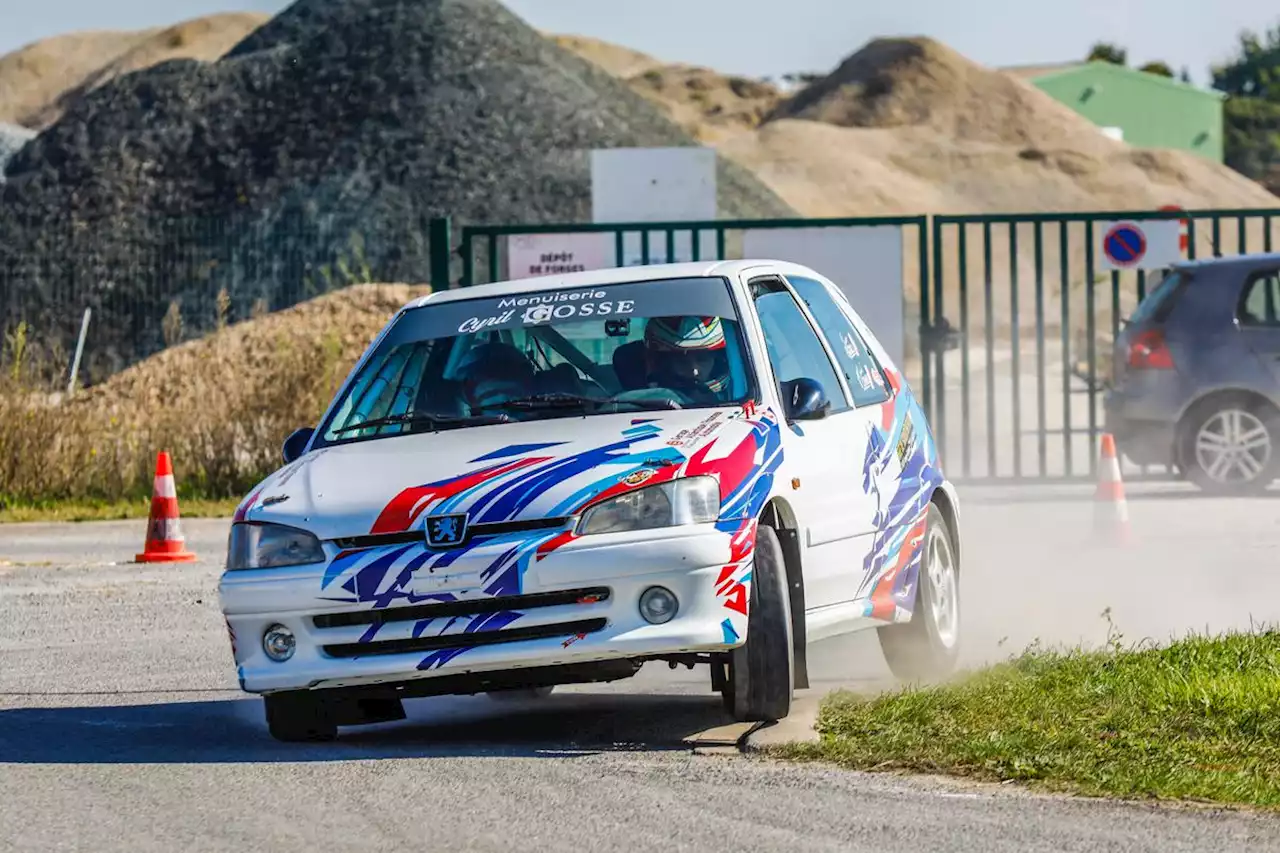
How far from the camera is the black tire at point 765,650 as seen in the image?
738 cm

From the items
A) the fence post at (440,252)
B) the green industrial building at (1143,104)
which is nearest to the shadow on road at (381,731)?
the fence post at (440,252)

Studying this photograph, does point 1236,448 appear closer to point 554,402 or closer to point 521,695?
point 521,695

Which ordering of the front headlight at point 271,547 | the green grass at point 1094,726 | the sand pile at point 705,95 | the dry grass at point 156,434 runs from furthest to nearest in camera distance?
the sand pile at point 705,95 → the dry grass at point 156,434 → the front headlight at point 271,547 → the green grass at point 1094,726

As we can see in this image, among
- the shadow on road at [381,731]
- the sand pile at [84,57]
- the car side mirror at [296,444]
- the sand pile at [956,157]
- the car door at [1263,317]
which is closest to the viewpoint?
the shadow on road at [381,731]

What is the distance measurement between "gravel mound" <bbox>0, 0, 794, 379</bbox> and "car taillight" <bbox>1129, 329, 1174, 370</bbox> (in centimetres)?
3138

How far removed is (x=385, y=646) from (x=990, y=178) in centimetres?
8041

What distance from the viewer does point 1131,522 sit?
52.4 ft

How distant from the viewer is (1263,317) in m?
18.0

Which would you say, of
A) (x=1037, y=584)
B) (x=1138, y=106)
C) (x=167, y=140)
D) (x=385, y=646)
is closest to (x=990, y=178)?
(x=1138, y=106)

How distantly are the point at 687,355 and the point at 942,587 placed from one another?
1682 mm

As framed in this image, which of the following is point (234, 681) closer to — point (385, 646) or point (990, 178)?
point (385, 646)

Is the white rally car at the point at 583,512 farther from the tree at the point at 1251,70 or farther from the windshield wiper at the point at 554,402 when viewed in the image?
the tree at the point at 1251,70

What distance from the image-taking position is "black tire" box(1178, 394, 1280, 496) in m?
17.9

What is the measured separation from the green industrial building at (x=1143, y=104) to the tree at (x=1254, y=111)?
479 centimetres
